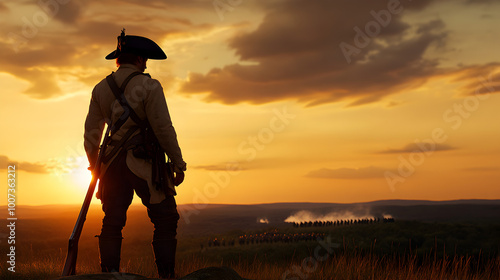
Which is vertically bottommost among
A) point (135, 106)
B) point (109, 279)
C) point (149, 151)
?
point (109, 279)

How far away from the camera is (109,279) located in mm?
5062

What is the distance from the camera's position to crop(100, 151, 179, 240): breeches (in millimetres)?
6848

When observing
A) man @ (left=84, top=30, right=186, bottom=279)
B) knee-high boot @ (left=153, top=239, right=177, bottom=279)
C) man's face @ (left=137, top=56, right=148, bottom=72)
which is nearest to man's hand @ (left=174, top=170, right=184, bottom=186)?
man @ (left=84, top=30, right=186, bottom=279)

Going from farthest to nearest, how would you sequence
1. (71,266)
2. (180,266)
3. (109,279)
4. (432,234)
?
1. (432,234)
2. (180,266)
3. (71,266)
4. (109,279)

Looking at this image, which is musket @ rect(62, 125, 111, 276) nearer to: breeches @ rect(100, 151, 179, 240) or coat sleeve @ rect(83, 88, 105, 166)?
breeches @ rect(100, 151, 179, 240)

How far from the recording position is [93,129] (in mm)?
7305

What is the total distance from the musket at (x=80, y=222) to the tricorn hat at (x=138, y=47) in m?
1.14

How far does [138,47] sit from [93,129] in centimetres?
135

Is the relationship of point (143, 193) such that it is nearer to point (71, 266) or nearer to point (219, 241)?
point (71, 266)

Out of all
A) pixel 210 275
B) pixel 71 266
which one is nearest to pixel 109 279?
pixel 210 275

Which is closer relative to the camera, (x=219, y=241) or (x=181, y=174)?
(x=181, y=174)

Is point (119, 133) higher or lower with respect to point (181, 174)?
higher

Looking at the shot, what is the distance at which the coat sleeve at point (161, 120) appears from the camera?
22.2 feet

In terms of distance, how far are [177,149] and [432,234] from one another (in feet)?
66.0
